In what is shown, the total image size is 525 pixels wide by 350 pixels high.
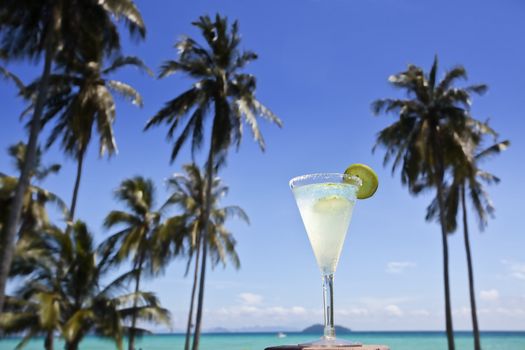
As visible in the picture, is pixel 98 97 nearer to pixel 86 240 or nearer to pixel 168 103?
pixel 168 103

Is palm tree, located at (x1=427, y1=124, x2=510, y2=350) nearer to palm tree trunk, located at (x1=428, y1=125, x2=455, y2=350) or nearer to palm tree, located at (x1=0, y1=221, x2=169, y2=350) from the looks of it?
palm tree trunk, located at (x1=428, y1=125, x2=455, y2=350)

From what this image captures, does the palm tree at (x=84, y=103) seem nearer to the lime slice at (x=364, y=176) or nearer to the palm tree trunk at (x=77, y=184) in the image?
the palm tree trunk at (x=77, y=184)

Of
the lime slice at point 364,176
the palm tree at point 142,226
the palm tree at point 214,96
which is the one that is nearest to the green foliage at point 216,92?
the palm tree at point 214,96

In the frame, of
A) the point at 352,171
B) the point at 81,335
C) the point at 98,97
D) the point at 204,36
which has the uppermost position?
the point at 204,36

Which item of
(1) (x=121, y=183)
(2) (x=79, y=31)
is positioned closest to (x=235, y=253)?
(1) (x=121, y=183)

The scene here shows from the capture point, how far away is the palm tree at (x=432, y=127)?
17.2 meters

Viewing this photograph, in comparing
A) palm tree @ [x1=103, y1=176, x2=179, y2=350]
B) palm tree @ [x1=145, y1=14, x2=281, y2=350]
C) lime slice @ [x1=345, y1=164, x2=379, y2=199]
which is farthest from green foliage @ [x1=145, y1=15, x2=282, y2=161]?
lime slice @ [x1=345, y1=164, x2=379, y2=199]

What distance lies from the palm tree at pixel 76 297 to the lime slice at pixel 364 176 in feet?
34.7

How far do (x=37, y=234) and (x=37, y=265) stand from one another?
3.47ft

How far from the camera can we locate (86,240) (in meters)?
12.8

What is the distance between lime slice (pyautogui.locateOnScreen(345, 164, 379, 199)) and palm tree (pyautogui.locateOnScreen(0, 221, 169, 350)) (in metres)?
10.6

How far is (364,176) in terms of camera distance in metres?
2.33

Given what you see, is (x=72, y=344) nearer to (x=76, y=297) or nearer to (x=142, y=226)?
(x=76, y=297)

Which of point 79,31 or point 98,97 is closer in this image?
point 79,31
